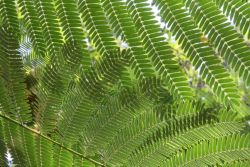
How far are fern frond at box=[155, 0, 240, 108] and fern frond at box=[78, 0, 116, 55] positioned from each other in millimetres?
273

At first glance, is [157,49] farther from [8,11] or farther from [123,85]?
[8,11]

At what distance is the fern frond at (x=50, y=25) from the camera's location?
6.75 ft

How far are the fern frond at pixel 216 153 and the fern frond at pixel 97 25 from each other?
0.65 m

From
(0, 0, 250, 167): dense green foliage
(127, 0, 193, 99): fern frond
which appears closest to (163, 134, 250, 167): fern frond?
(0, 0, 250, 167): dense green foliage

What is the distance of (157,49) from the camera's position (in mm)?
1872

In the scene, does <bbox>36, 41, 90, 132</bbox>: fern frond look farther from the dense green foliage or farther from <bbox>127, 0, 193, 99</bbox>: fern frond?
<bbox>127, 0, 193, 99</bbox>: fern frond

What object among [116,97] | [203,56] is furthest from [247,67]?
[116,97]

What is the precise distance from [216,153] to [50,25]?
1.05 m

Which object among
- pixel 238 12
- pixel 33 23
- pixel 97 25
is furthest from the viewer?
pixel 33 23

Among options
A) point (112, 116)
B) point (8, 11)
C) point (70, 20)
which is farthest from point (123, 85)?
point (8, 11)

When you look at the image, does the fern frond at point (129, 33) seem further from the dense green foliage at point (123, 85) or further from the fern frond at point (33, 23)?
the fern frond at point (33, 23)

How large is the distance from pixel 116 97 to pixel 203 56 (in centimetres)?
44

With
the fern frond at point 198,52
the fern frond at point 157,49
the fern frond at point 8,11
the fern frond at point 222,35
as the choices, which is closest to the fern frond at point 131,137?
the fern frond at point 157,49

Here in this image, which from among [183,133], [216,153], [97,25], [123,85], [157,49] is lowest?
[216,153]
